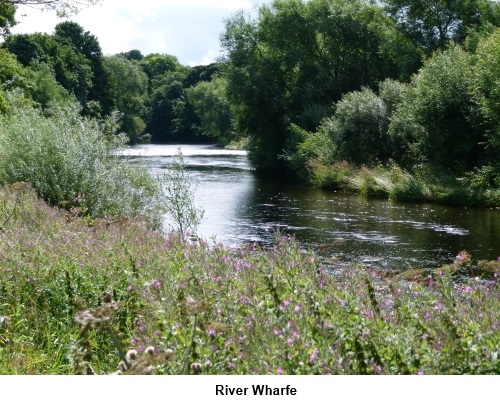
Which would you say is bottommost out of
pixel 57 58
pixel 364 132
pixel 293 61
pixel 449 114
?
pixel 364 132

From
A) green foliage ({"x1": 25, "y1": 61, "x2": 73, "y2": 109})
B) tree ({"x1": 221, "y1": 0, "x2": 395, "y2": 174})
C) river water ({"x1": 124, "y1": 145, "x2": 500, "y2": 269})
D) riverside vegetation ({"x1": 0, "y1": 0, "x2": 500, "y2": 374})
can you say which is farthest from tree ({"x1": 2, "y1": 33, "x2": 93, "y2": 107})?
river water ({"x1": 124, "y1": 145, "x2": 500, "y2": 269})

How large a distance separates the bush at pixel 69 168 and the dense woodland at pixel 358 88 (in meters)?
3.24

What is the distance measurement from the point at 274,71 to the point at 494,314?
128ft

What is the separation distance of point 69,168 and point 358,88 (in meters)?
30.7

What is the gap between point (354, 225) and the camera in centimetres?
1869

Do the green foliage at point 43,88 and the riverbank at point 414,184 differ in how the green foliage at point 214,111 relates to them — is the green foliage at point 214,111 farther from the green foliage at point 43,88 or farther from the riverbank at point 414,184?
the riverbank at point 414,184

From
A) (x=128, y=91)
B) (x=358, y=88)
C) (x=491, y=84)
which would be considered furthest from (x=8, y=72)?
(x=128, y=91)

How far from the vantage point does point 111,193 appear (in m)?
14.5

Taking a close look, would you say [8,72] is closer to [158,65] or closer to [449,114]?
[449,114]

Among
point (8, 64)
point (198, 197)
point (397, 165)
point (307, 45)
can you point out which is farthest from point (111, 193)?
point (307, 45)

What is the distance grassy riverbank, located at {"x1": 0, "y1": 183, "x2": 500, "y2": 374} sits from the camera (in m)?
3.77

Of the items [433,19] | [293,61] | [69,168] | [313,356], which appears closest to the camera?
[313,356]

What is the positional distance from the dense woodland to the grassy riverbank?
10930 mm

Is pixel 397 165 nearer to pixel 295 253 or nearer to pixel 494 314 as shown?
pixel 295 253
